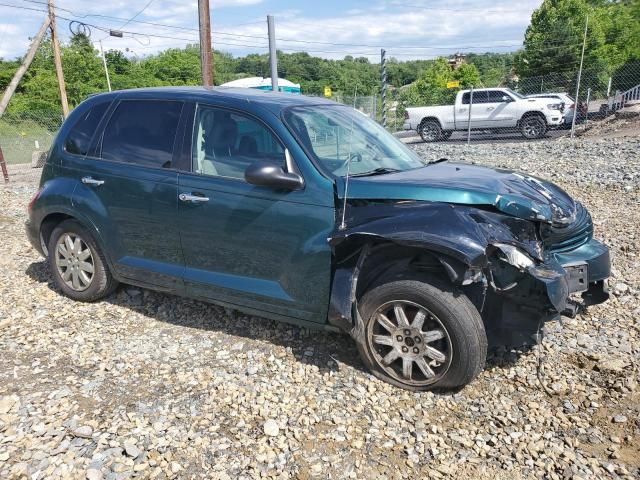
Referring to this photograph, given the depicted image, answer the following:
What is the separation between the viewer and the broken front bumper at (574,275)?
308cm

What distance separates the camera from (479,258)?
2.97 m

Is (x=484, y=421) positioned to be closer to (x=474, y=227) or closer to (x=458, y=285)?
(x=458, y=285)

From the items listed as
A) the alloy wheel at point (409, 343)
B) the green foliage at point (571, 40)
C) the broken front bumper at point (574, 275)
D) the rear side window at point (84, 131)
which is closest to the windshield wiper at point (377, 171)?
the alloy wheel at point (409, 343)

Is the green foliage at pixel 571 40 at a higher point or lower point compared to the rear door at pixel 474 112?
higher

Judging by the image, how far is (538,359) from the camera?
3771 millimetres

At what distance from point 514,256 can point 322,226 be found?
1.18 meters

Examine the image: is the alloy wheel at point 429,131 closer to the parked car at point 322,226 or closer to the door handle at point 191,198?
the parked car at point 322,226

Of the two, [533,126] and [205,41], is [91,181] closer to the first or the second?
[205,41]

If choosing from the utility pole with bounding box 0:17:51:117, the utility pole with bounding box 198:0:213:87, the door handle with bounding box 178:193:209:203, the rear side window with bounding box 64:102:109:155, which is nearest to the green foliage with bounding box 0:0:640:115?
the utility pole with bounding box 198:0:213:87

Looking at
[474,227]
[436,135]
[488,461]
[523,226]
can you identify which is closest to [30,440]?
[488,461]

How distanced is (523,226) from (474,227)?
45cm

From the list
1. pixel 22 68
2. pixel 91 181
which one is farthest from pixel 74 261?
pixel 22 68

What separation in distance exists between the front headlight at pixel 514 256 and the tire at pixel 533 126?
17019 millimetres

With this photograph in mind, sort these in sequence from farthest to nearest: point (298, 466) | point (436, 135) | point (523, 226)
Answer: point (436, 135) → point (523, 226) → point (298, 466)
